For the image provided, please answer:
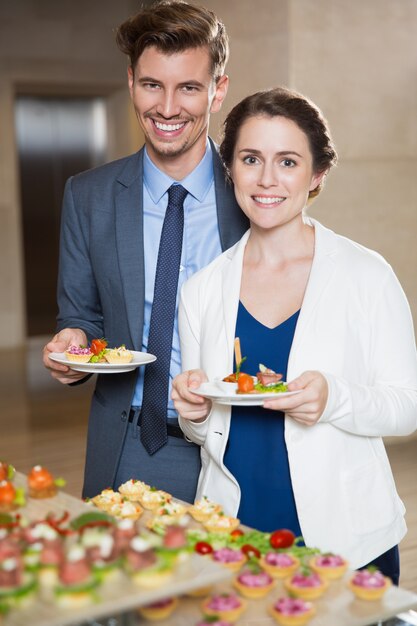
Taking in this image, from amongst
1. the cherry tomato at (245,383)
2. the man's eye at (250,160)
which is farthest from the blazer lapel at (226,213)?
the cherry tomato at (245,383)

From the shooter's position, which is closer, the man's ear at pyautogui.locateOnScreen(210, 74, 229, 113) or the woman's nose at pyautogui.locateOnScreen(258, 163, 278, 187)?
the woman's nose at pyautogui.locateOnScreen(258, 163, 278, 187)

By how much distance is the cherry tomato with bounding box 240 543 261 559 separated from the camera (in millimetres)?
1926

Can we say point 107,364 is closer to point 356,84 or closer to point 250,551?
point 250,551

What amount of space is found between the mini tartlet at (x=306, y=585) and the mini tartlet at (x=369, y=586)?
6cm

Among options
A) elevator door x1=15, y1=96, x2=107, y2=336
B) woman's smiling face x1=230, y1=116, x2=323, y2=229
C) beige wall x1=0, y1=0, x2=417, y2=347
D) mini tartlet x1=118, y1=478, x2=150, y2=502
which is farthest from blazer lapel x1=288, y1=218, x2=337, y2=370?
elevator door x1=15, y1=96, x2=107, y2=336

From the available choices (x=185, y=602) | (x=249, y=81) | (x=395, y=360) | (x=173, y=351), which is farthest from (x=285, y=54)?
(x=185, y=602)

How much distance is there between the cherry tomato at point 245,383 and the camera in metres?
2.18

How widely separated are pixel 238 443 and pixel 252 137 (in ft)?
2.69

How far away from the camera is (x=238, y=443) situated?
2.45 meters

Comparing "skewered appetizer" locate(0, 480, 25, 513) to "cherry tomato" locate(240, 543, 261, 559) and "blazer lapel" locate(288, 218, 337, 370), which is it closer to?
"cherry tomato" locate(240, 543, 261, 559)

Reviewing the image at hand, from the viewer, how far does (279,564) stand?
6.07 feet

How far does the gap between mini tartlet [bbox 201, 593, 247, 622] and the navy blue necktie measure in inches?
45.4

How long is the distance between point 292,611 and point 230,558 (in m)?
0.24

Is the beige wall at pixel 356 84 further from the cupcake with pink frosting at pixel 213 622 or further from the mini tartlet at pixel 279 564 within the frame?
the cupcake with pink frosting at pixel 213 622
